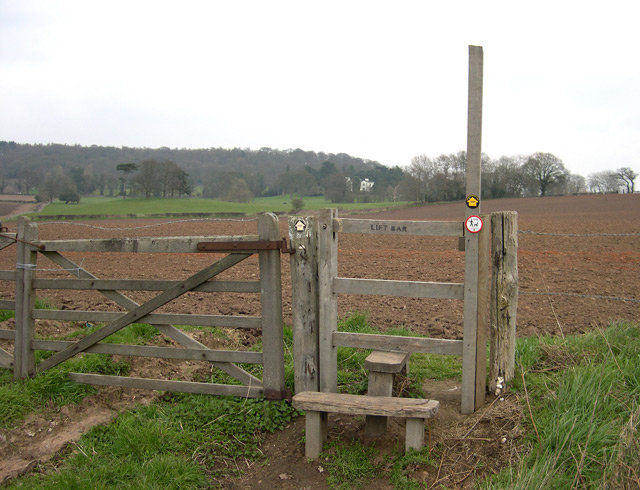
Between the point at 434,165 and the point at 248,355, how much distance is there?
220ft

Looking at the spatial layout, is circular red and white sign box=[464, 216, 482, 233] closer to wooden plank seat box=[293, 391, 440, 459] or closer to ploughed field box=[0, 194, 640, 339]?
wooden plank seat box=[293, 391, 440, 459]

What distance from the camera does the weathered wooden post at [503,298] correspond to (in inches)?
173

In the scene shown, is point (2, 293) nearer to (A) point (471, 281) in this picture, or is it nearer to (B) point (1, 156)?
(A) point (471, 281)

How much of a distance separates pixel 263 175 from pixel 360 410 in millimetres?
113101

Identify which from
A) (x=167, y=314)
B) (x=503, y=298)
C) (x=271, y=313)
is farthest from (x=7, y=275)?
(x=503, y=298)

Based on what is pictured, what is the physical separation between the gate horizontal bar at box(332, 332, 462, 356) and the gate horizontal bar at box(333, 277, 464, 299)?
1.21ft

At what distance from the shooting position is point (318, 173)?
109 meters

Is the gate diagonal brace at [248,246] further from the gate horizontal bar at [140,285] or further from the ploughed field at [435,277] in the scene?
the ploughed field at [435,277]

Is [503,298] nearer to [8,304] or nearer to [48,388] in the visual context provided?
[48,388]

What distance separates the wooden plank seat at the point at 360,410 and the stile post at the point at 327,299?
0.56 metres

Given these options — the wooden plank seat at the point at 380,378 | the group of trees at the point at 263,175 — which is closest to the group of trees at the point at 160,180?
the group of trees at the point at 263,175

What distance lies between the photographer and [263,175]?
11500 cm

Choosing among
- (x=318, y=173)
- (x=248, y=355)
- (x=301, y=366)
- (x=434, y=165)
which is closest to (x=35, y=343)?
(x=248, y=355)

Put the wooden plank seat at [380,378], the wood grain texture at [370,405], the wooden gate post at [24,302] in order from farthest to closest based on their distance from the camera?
the wooden gate post at [24,302] < the wooden plank seat at [380,378] < the wood grain texture at [370,405]
